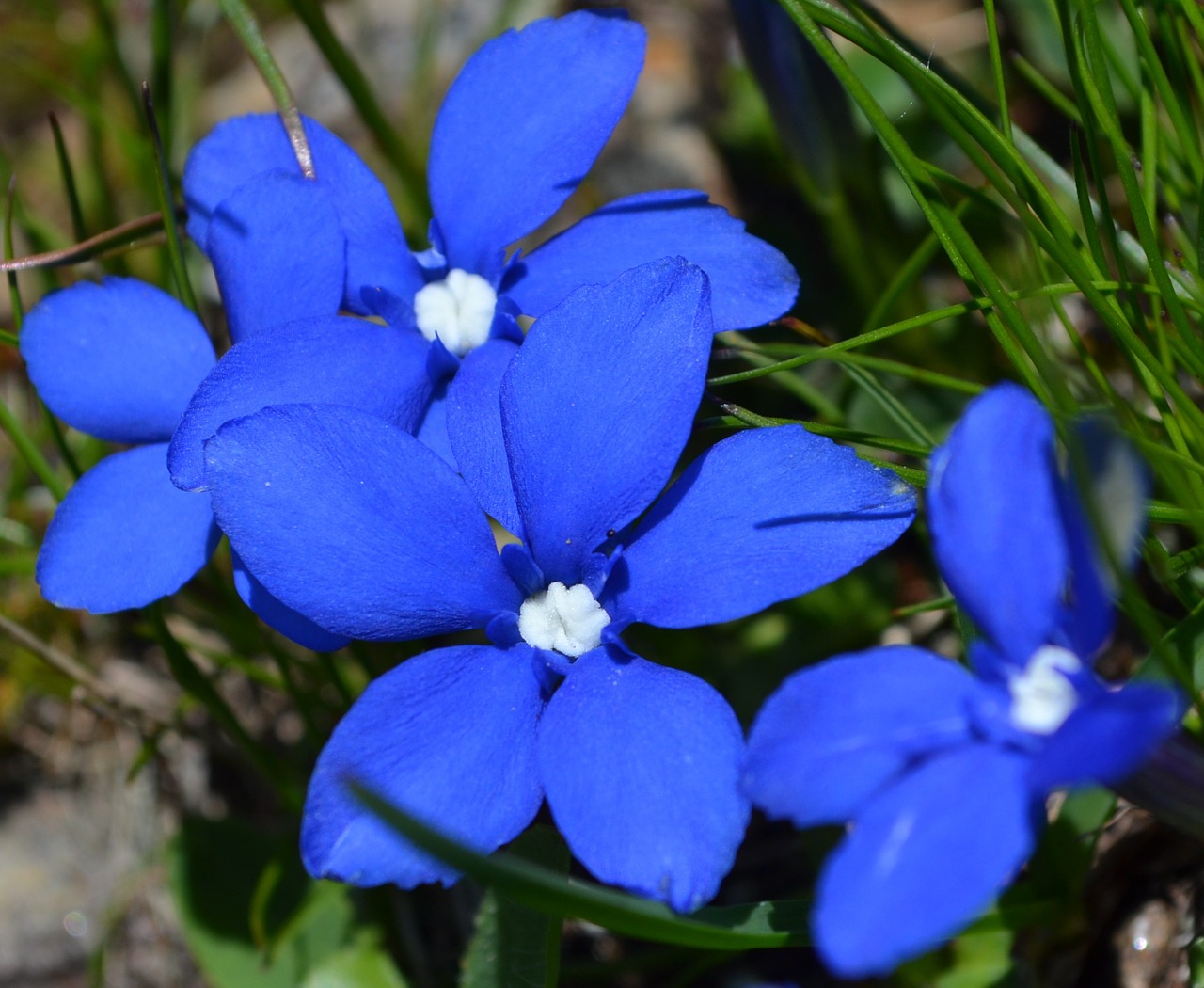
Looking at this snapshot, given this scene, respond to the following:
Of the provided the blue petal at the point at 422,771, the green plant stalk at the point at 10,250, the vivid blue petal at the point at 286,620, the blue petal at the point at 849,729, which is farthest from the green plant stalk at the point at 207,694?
the blue petal at the point at 849,729

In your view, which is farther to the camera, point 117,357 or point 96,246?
point 96,246

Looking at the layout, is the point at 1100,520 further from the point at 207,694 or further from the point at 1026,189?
the point at 207,694

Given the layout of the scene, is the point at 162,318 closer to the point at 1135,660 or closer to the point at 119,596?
the point at 119,596

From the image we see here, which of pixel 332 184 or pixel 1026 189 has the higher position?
pixel 332 184

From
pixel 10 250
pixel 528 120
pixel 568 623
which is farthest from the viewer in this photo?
pixel 10 250

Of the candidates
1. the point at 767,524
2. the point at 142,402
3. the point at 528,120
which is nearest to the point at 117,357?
the point at 142,402

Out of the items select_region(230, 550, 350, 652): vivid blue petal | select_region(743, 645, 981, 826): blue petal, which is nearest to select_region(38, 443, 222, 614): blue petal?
select_region(230, 550, 350, 652): vivid blue petal

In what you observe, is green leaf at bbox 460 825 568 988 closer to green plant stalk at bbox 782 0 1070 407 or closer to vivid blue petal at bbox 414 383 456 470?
vivid blue petal at bbox 414 383 456 470

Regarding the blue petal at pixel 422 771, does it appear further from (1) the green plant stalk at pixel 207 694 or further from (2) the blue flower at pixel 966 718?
(1) the green plant stalk at pixel 207 694
